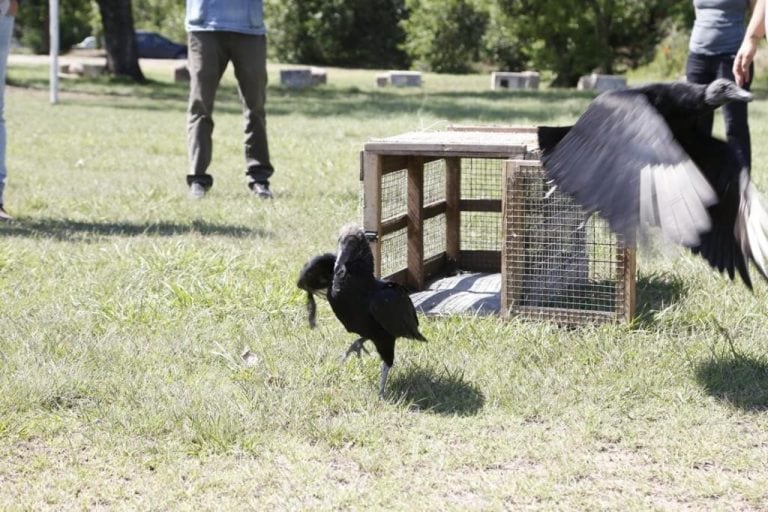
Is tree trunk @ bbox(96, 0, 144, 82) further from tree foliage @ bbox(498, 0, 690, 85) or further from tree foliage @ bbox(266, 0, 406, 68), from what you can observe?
tree foliage @ bbox(266, 0, 406, 68)

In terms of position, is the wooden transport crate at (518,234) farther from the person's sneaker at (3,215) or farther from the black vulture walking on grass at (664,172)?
the person's sneaker at (3,215)

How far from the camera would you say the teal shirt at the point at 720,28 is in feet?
21.3

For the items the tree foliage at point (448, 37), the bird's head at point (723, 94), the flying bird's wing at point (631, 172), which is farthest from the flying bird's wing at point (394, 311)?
Result: the tree foliage at point (448, 37)

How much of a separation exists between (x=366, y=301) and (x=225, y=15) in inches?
179

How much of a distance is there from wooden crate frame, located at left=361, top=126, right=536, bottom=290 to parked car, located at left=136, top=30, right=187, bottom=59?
133 feet

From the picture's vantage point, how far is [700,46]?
21.6 ft

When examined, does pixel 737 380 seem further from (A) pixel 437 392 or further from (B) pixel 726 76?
(B) pixel 726 76

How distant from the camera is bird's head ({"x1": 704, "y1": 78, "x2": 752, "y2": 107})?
4.23 meters

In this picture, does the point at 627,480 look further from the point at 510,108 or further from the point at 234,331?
the point at 510,108

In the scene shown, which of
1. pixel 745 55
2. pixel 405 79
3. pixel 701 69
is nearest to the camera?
pixel 745 55

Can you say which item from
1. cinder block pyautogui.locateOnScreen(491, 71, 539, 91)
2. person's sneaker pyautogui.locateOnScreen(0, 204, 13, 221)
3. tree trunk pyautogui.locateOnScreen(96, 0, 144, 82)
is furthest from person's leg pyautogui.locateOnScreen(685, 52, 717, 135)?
tree trunk pyautogui.locateOnScreen(96, 0, 144, 82)

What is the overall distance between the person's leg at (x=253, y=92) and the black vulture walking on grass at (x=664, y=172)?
13.1ft

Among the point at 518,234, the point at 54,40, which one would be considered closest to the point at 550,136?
the point at 518,234

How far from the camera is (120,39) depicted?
23984 millimetres
